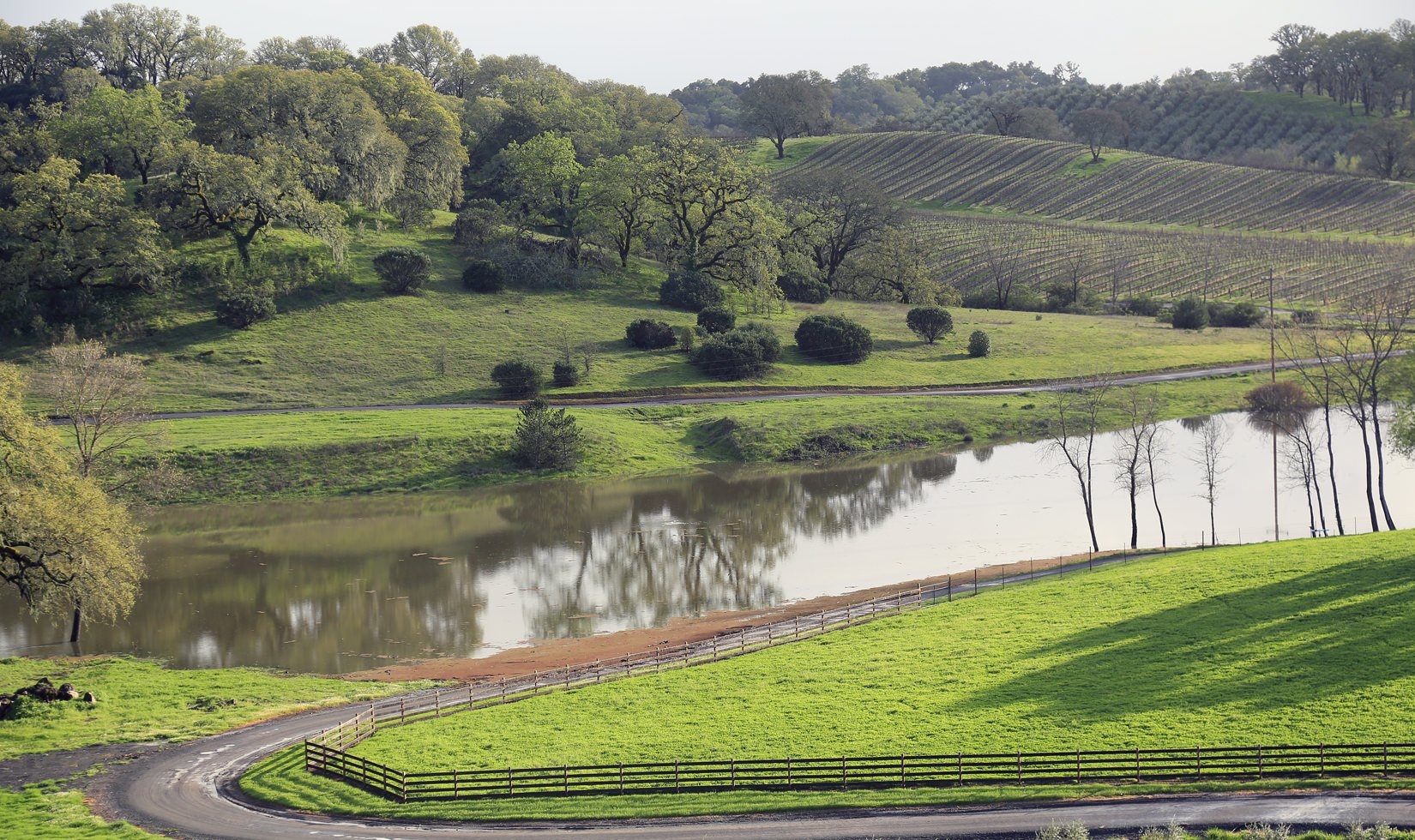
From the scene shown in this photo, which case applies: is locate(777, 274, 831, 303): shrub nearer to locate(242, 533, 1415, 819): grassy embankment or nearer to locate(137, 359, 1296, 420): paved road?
locate(137, 359, 1296, 420): paved road

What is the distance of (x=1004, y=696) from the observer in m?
39.8

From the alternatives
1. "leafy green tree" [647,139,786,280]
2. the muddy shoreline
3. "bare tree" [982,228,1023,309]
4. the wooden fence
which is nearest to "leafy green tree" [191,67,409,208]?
"leafy green tree" [647,139,786,280]

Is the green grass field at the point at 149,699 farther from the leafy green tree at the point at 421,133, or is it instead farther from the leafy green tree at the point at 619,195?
the leafy green tree at the point at 421,133

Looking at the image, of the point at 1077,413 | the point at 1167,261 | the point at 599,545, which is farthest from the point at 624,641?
the point at 1167,261

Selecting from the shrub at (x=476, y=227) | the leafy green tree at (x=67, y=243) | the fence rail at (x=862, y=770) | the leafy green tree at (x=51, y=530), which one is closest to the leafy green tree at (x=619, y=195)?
the shrub at (x=476, y=227)

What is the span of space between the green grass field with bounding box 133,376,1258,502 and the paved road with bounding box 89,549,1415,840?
137 ft

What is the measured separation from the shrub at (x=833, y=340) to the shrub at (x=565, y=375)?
2182 centimetres

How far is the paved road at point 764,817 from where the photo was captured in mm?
29812

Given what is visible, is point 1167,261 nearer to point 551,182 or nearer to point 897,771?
point 551,182

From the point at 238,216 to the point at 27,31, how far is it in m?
52.9

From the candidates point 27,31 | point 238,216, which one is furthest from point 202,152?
point 27,31

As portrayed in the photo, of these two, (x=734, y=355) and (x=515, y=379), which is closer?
(x=515, y=379)

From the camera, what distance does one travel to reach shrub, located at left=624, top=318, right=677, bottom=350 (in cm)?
10600

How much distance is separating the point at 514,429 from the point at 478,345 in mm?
17311
